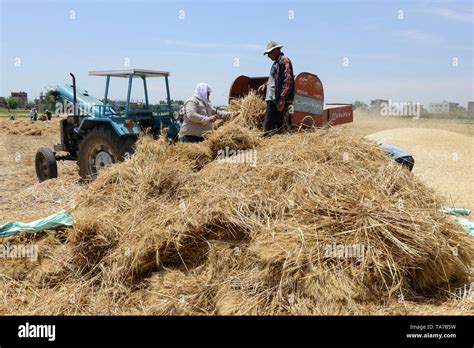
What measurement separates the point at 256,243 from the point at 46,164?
6709mm

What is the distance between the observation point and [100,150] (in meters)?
8.16

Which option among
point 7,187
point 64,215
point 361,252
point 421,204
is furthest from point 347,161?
point 7,187

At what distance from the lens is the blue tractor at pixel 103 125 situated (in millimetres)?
7816

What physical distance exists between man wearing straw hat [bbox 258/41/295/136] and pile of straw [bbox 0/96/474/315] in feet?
2.84

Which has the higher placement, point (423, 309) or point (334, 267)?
point (334, 267)

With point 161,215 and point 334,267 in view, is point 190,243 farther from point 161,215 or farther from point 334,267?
point 334,267

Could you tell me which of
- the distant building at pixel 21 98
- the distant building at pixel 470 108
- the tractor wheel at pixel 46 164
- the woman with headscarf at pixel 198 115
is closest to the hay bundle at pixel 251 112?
the woman with headscarf at pixel 198 115

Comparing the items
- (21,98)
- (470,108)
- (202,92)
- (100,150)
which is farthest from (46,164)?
(21,98)

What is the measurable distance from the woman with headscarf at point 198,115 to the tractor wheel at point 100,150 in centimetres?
197

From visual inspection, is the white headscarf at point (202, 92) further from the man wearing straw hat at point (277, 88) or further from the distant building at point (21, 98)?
the distant building at point (21, 98)

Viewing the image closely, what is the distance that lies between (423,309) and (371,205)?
92cm

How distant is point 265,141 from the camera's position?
5.25 metres

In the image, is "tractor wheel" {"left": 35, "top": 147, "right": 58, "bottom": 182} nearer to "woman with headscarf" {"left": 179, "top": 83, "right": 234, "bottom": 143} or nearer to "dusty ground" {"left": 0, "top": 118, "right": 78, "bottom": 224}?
"dusty ground" {"left": 0, "top": 118, "right": 78, "bottom": 224}

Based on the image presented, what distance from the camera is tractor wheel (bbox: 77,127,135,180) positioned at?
7.71 meters
